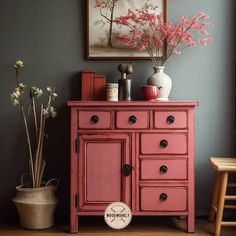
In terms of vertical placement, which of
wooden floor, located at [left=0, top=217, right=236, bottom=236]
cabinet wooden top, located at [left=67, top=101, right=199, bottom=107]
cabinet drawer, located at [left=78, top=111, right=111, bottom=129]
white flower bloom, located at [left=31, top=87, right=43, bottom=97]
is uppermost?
white flower bloom, located at [left=31, top=87, right=43, bottom=97]

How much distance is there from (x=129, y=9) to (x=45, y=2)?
655 millimetres

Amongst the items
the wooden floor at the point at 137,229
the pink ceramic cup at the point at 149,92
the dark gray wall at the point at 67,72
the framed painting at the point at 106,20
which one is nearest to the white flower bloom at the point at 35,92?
the dark gray wall at the point at 67,72

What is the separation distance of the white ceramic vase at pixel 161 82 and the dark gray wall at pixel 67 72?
198mm

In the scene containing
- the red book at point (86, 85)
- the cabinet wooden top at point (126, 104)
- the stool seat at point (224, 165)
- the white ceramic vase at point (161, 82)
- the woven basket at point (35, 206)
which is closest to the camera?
the stool seat at point (224, 165)

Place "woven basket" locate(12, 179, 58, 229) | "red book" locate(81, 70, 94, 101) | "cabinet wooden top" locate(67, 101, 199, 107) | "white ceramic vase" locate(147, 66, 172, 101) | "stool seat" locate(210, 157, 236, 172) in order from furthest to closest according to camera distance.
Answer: "red book" locate(81, 70, 94, 101)
"white ceramic vase" locate(147, 66, 172, 101)
"woven basket" locate(12, 179, 58, 229)
"cabinet wooden top" locate(67, 101, 199, 107)
"stool seat" locate(210, 157, 236, 172)

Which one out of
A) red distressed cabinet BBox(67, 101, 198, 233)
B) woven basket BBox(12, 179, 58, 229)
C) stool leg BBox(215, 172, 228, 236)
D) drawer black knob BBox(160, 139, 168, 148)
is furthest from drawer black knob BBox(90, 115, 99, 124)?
stool leg BBox(215, 172, 228, 236)

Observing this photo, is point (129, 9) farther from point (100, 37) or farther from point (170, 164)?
point (170, 164)

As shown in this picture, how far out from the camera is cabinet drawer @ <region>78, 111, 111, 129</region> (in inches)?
119

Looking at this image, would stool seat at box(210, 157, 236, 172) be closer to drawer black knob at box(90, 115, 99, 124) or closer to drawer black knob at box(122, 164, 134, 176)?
drawer black knob at box(122, 164, 134, 176)

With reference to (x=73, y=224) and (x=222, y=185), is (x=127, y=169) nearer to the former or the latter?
(x=73, y=224)

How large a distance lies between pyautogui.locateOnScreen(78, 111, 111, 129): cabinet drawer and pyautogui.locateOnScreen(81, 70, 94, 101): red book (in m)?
0.38

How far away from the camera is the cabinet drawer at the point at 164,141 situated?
3.03m

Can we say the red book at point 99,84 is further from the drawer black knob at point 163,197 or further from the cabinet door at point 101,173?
the drawer black knob at point 163,197

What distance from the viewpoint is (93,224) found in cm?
332
